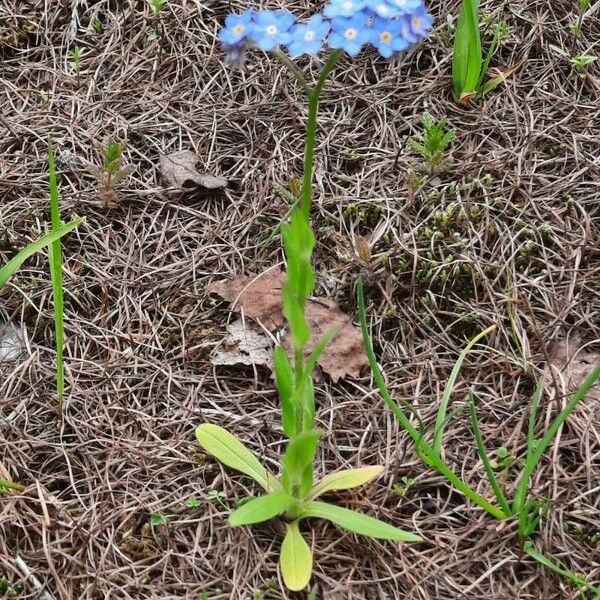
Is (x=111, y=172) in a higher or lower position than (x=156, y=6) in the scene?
lower

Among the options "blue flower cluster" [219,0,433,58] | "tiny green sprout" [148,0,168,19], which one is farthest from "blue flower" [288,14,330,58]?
"tiny green sprout" [148,0,168,19]

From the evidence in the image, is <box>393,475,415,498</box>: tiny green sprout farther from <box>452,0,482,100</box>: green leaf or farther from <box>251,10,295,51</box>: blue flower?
<box>452,0,482,100</box>: green leaf

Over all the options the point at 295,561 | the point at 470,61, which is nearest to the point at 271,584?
the point at 295,561

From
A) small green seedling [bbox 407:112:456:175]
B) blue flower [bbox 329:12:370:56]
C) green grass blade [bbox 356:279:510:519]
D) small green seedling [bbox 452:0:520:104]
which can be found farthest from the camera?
small green seedling [bbox 452:0:520:104]

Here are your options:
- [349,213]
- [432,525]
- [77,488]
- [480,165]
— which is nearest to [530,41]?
[480,165]

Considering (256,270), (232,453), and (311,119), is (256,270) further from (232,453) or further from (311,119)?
(311,119)

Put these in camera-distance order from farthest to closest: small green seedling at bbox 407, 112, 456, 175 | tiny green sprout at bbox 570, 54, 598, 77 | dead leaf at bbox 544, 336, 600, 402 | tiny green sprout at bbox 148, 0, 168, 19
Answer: tiny green sprout at bbox 148, 0, 168, 19 → tiny green sprout at bbox 570, 54, 598, 77 → small green seedling at bbox 407, 112, 456, 175 → dead leaf at bbox 544, 336, 600, 402
